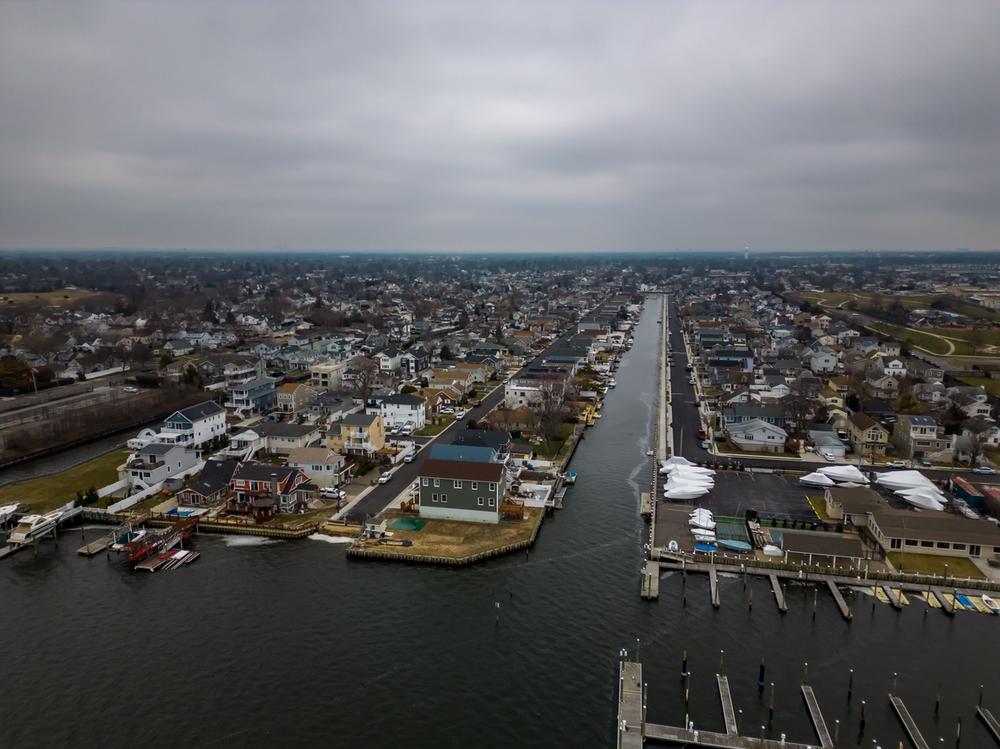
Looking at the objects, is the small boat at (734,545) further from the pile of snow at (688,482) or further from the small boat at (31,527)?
the small boat at (31,527)

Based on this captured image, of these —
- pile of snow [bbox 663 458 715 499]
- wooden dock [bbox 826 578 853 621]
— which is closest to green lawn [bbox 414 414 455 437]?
pile of snow [bbox 663 458 715 499]

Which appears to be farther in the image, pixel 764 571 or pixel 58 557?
pixel 58 557

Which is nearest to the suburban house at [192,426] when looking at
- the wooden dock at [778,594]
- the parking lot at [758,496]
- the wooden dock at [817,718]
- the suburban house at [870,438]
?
the parking lot at [758,496]

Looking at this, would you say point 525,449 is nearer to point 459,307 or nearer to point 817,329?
point 817,329

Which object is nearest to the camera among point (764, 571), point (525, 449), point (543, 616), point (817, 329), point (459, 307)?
point (543, 616)

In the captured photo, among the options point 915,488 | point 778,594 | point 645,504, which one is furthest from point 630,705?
point 915,488

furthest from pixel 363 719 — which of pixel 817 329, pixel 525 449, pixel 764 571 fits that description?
pixel 817 329

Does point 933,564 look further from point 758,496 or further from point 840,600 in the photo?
point 758,496
